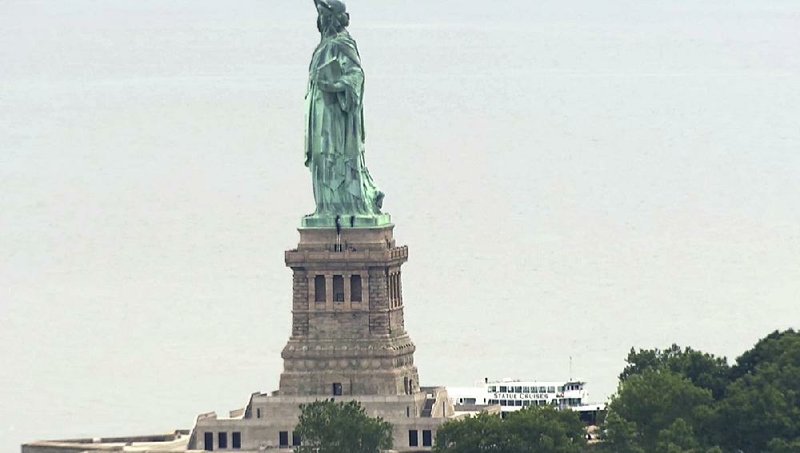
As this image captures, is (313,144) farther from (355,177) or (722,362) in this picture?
(722,362)

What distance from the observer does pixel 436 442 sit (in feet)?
440

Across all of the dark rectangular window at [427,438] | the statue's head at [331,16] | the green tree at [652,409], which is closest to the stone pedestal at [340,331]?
the dark rectangular window at [427,438]

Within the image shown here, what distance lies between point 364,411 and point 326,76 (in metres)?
13.0

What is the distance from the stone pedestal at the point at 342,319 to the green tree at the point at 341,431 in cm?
865

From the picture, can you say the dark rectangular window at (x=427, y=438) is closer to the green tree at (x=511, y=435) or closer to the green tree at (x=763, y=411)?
the green tree at (x=511, y=435)

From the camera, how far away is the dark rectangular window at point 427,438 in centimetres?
14010

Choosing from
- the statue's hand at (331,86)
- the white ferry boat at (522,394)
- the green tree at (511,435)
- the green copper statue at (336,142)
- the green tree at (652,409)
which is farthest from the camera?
the white ferry boat at (522,394)

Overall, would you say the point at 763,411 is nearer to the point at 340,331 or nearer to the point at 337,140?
the point at 340,331

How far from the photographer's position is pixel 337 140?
144 metres

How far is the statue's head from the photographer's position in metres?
142

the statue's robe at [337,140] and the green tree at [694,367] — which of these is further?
the statue's robe at [337,140]

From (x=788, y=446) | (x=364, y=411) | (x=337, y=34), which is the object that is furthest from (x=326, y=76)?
(x=788, y=446)

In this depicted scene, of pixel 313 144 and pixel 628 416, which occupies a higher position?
pixel 313 144

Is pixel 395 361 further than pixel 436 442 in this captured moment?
Yes
